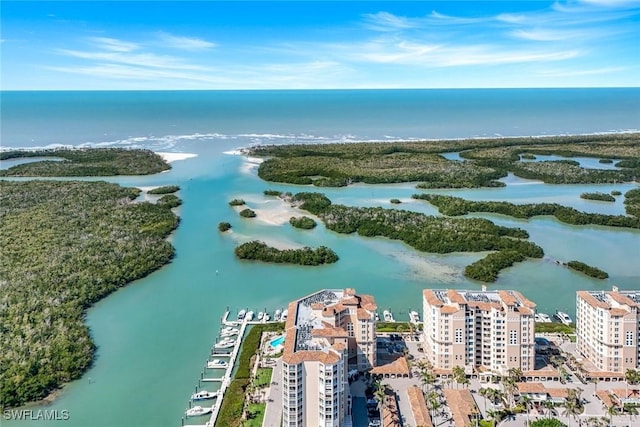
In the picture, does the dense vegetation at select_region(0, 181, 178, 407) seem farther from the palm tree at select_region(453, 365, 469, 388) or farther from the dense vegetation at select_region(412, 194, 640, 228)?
the dense vegetation at select_region(412, 194, 640, 228)

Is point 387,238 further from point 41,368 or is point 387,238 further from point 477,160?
point 477,160

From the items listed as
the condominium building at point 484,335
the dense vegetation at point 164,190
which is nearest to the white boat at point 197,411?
the condominium building at point 484,335

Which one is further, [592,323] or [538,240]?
[538,240]

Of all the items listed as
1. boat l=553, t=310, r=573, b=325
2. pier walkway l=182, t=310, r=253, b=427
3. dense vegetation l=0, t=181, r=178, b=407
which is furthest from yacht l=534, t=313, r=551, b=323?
dense vegetation l=0, t=181, r=178, b=407

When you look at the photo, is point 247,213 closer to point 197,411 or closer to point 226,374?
point 226,374

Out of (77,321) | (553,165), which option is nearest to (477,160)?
(553,165)

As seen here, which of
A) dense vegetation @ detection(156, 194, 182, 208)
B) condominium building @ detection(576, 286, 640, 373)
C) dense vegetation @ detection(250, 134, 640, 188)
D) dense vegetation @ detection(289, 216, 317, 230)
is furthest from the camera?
dense vegetation @ detection(250, 134, 640, 188)

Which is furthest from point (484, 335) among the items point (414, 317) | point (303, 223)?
point (303, 223)
